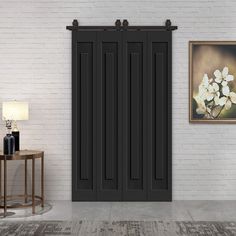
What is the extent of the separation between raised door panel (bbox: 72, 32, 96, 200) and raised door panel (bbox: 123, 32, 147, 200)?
15.4 inches

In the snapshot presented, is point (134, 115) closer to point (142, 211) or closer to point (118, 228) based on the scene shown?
point (142, 211)

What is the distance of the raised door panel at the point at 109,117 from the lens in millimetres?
6445

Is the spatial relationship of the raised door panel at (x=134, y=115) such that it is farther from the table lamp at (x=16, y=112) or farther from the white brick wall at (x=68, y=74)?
the table lamp at (x=16, y=112)

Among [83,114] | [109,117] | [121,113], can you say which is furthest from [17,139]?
[121,113]

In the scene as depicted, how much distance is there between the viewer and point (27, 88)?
649cm

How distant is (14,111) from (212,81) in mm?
2405

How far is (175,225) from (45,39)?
2.79 metres

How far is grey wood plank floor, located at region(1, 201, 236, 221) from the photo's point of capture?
5551mm

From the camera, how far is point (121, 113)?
645cm

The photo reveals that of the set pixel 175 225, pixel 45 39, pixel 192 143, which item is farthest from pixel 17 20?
pixel 175 225

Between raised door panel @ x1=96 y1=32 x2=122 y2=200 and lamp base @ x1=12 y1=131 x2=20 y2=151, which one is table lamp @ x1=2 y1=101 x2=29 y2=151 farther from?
raised door panel @ x1=96 y1=32 x2=122 y2=200

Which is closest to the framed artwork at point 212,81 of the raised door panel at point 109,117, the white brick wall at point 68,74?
the white brick wall at point 68,74

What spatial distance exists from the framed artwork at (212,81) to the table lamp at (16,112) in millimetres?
2002

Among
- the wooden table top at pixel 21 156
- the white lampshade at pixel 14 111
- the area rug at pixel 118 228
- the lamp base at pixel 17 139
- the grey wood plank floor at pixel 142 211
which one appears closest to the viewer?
the area rug at pixel 118 228
